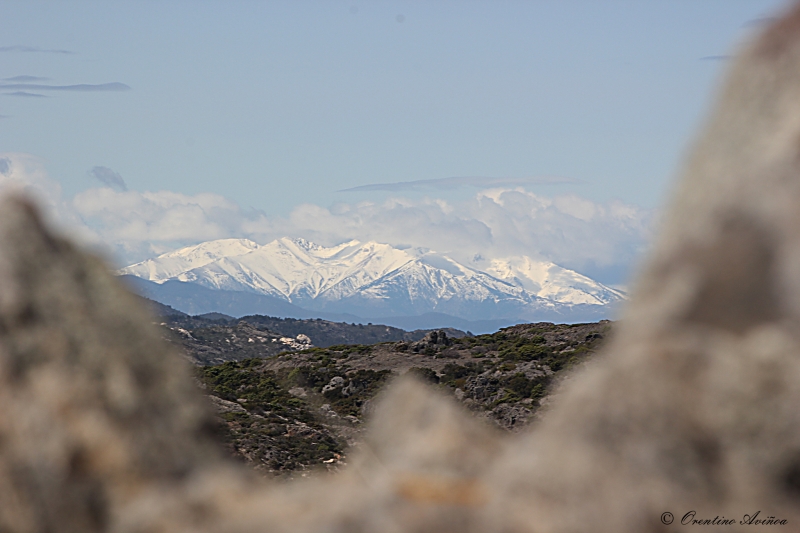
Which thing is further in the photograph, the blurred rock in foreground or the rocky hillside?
the rocky hillside

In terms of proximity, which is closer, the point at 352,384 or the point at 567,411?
the point at 567,411

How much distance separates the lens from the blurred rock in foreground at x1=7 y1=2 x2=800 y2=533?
8.68m

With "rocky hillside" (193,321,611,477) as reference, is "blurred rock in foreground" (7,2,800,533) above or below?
above

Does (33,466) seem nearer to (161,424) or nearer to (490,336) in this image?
(161,424)

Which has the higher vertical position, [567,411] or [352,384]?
[567,411]

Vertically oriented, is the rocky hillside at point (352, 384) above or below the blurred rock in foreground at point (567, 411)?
below

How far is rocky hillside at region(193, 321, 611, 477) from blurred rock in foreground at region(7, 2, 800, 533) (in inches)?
1581

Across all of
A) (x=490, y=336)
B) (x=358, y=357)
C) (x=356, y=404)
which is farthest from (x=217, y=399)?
(x=490, y=336)

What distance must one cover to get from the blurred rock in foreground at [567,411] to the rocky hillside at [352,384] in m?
40.2

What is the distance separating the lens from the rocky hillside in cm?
5725

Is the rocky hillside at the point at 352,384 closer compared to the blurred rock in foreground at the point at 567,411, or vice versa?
the blurred rock in foreground at the point at 567,411

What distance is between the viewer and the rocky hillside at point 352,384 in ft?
188

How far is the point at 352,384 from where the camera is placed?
82.3 m

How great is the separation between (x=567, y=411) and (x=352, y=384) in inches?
2913
